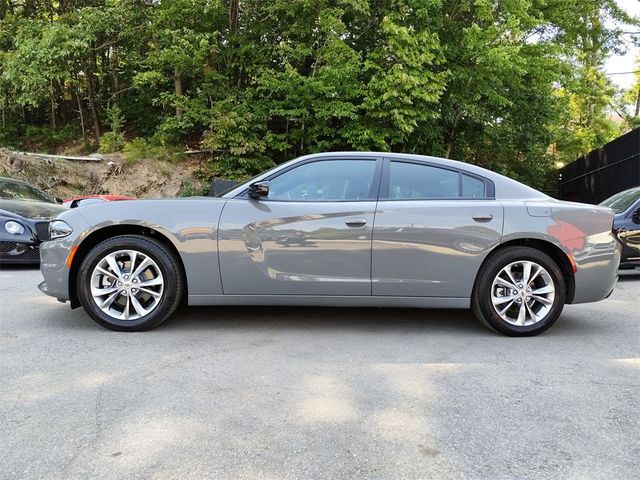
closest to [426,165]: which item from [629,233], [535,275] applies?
[535,275]

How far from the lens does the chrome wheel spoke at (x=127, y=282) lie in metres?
4.25

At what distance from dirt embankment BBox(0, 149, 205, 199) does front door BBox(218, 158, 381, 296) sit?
14519mm

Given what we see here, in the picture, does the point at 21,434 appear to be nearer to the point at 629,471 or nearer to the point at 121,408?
the point at 121,408

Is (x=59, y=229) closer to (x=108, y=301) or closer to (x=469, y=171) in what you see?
(x=108, y=301)

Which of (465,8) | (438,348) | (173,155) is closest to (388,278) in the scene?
(438,348)

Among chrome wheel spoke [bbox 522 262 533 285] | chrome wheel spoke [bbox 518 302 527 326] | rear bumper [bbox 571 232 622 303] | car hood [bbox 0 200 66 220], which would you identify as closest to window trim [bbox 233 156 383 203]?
chrome wheel spoke [bbox 522 262 533 285]

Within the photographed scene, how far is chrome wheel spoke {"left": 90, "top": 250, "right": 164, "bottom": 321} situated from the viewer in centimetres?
425

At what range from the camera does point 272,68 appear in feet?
65.3

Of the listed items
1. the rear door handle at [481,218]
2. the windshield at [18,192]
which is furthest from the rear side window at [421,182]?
the windshield at [18,192]

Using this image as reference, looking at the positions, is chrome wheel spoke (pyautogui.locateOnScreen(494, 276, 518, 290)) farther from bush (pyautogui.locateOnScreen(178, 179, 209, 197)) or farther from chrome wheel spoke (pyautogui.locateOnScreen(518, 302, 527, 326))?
bush (pyautogui.locateOnScreen(178, 179, 209, 197))

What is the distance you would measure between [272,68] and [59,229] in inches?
665

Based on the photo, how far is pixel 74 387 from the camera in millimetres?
3049

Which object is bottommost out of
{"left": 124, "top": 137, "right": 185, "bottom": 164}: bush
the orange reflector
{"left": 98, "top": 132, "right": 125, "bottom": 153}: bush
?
the orange reflector

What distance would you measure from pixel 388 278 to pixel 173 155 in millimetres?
16832
